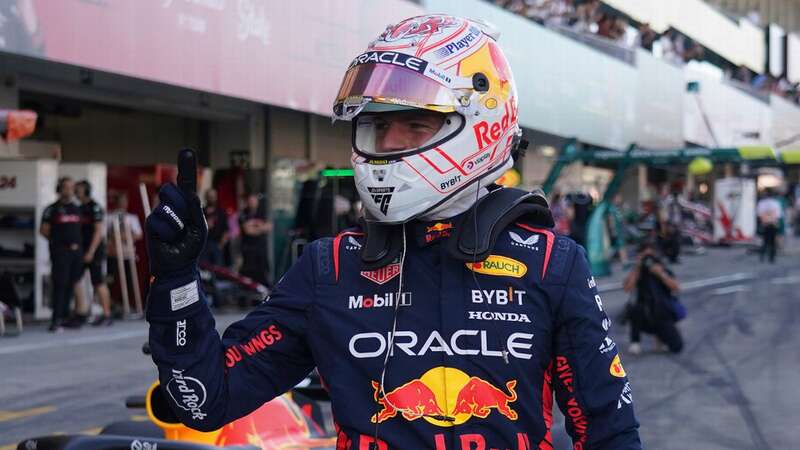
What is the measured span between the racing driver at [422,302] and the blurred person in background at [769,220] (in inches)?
914

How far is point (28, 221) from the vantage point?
1262 centimetres

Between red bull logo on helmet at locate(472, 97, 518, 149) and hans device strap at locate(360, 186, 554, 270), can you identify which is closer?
hans device strap at locate(360, 186, 554, 270)

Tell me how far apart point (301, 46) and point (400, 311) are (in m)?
14.2

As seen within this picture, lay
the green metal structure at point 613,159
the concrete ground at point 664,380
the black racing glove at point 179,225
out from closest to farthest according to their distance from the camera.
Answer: the black racing glove at point 179,225 < the concrete ground at point 664,380 < the green metal structure at point 613,159

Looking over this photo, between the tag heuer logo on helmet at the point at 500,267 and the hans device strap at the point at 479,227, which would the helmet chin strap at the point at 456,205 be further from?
the tag heuer logo on helmet at the point at 500,267

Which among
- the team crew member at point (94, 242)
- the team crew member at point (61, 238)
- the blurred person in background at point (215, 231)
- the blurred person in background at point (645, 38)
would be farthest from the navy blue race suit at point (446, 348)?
the blurred person in background at point (645, 38)

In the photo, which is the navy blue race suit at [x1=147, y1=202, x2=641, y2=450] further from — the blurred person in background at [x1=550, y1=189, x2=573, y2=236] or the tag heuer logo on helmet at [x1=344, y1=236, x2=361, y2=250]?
the blurred person in background at [x1=550, y1=189, x2=573, y2=236]

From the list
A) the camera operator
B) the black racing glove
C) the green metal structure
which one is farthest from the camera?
the green metal structure

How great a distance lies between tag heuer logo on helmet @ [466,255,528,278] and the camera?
2057 millimetres

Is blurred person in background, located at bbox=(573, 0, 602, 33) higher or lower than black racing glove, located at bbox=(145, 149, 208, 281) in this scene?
higher

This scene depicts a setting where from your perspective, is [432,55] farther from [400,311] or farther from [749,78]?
[749,78]

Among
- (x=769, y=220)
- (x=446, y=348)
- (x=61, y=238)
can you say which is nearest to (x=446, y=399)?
(x=446, y=348)

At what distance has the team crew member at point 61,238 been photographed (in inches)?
458

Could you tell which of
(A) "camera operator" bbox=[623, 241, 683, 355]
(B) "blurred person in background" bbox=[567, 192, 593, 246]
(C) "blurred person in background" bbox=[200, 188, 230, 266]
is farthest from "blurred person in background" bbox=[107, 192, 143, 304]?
(B) "blurred person in background" bbox=[567, 192, 593, 246]
